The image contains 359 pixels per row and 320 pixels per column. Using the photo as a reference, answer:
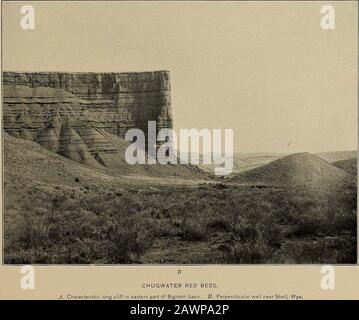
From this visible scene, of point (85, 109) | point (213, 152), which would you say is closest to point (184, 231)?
point (213, 152)

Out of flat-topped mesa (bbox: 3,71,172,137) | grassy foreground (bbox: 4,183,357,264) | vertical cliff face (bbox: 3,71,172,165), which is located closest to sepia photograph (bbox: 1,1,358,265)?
grassy foreground (bbox: 4,183,357,264)

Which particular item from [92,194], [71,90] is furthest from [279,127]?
[71,90]

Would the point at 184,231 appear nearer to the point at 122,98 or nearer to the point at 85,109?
the point at 85,109

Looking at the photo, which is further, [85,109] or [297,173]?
[85,109]

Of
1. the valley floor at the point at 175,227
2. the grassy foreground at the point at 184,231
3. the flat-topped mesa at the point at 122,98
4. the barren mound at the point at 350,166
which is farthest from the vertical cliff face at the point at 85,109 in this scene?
the barren mound at the point at 350,166

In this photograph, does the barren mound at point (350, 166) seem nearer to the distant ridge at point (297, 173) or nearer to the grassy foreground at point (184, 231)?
the distant ridge at point (297, 173)

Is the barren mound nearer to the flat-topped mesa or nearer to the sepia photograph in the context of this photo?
the sepia photograph

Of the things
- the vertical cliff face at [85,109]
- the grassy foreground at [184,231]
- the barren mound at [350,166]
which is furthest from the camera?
the vertical cliff face at [85,109]
